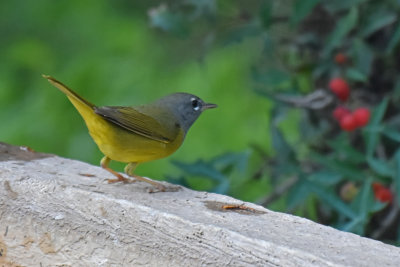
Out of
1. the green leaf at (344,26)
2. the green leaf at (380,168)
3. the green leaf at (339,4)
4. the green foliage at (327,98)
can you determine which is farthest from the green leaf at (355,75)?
the green leaf at (380,168)

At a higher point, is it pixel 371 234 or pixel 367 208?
pixel 367 208

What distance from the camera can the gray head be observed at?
306 centimetres

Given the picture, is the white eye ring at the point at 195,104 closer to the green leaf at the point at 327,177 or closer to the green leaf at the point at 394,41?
the green leaf at the point at 327,177

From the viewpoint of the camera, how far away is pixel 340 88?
10.3 ft

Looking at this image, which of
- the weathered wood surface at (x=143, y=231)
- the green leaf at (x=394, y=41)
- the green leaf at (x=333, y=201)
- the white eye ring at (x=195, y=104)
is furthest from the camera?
the white eye ring at (x=195, y=104)

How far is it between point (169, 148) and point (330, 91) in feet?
2.62

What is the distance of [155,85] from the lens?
5.15 meters

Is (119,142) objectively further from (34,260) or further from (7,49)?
(7,49)

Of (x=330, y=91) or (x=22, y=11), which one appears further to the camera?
(x=22, y=11)

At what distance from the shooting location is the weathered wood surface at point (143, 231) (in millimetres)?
1905

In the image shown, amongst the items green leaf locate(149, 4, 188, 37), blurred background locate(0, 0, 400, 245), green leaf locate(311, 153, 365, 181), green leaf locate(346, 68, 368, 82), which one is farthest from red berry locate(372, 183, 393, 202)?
green leaf locate(149, 4, 188, 37)

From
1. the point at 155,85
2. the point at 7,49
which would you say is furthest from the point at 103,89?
the point at 7,49

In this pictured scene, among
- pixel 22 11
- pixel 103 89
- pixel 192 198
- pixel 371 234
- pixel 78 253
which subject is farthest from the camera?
pixel 22 11

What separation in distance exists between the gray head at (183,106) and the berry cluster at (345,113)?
0.54m
